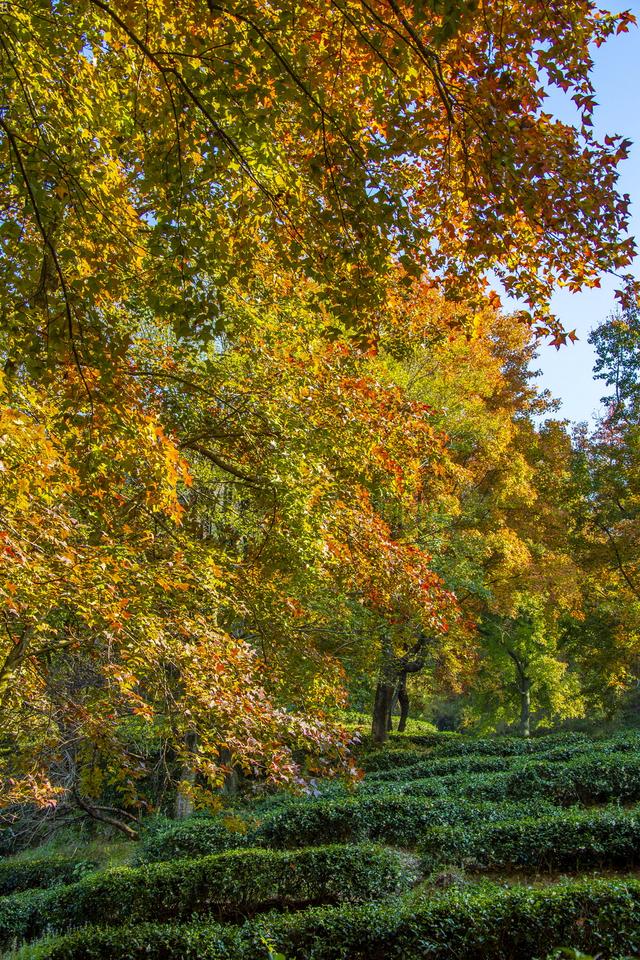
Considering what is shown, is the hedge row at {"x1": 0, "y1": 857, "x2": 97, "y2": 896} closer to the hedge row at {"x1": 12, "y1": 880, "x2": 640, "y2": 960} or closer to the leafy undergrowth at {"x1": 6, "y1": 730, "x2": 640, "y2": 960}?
the leafy undergrowth at {"x1": 6, "y1": 730, "x2": 640, "y2": 960}

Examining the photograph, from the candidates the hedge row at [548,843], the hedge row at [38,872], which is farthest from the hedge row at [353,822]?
the hedge row at [38,872]

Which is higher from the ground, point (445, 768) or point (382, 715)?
point (382, 715)

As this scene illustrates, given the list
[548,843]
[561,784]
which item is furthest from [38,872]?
[548,843]

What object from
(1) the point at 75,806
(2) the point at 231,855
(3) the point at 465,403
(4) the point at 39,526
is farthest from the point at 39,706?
(3) the point at 465,403

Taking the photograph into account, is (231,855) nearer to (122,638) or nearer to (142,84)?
(122,638)

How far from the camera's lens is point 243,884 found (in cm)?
815

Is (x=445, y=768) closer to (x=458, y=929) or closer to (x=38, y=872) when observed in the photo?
(x=38, y=872)

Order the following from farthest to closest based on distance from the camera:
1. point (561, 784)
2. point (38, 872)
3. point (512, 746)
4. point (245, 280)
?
point (512, 746) < point (38, 872) < point (561, 784) < point (245, 280)

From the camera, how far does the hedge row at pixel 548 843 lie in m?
7.93

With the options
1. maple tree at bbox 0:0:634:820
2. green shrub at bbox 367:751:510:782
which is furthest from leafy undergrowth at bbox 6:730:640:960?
maple tree at bbox 0:0:634:820

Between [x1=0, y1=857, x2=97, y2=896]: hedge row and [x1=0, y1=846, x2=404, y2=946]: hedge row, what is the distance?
164 inches

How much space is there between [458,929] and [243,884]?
3.55 m

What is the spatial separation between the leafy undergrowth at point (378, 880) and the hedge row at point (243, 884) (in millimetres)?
18

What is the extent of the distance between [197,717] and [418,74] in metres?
4.88
